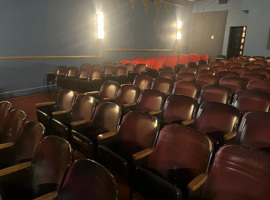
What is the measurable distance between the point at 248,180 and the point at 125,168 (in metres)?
0.84

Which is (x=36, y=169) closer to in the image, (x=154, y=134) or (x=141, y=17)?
(x=154, y=134)

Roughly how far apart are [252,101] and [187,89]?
923 mm

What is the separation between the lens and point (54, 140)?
57.0 inches

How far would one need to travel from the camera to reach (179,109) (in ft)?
8.00

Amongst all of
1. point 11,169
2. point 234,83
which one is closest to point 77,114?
point 11,169

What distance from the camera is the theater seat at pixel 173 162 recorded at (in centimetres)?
140

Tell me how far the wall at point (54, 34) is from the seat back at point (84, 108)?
3531 millimetres

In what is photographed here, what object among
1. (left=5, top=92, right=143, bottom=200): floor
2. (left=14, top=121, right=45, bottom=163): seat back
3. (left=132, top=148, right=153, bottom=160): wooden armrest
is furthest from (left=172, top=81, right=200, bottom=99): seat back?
(left=5, top=92, right=143, bottom=200): floor

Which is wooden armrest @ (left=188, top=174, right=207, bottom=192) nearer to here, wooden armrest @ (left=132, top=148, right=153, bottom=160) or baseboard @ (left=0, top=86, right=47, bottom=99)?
wooden armrest @ (left=132, top=148, right=153, bottom=160)

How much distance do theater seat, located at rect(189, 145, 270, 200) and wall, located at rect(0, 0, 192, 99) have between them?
5.44 metres

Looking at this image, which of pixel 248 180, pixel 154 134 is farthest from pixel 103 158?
pixel 248 180

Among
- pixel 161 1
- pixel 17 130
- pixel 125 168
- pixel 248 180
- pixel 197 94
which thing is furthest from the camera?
pixel 161 1

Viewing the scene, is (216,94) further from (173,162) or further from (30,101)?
(30,101)

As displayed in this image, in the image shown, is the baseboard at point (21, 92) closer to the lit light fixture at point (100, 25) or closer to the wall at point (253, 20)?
the lit light fixture at point (100, 25)
